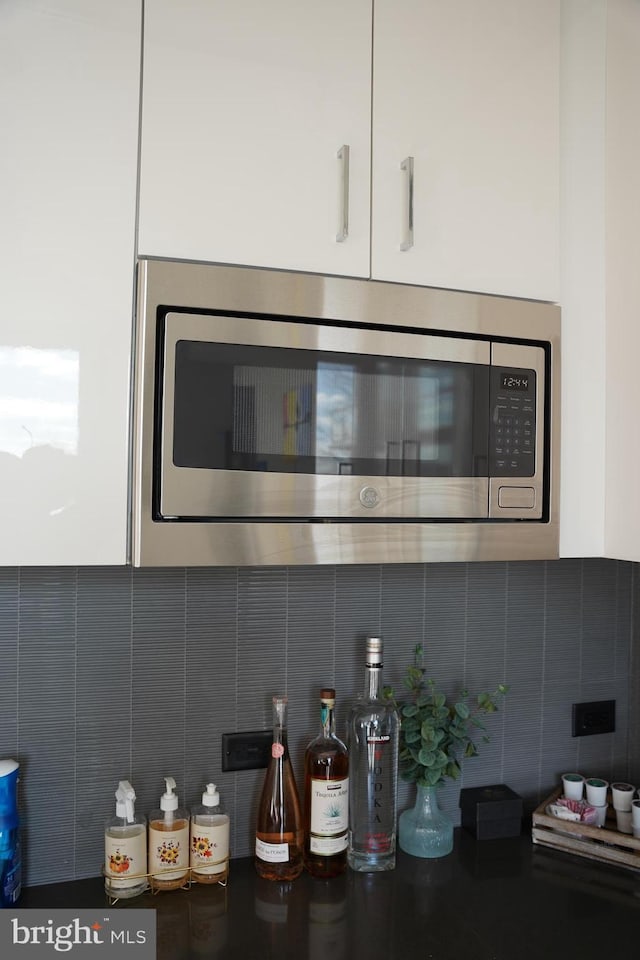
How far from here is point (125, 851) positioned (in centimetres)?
124

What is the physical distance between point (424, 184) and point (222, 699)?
0.95 metres

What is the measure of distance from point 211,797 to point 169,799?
0.07 metres

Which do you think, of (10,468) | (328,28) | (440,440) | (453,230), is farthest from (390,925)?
(328,28)

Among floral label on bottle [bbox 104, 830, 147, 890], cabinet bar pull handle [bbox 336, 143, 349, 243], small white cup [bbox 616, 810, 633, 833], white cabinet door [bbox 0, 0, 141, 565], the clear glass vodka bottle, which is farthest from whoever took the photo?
small white cup [bbox 616, 810, 633, 833]

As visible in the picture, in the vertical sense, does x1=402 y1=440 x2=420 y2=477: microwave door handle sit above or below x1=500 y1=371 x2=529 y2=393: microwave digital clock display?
below

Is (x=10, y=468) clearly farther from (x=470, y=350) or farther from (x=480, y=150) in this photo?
(x=480, y=150)

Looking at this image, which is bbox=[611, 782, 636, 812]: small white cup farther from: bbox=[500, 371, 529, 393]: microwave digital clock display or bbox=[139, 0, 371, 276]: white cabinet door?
bbox=[139, 0, 371, 276]: white cabinet door

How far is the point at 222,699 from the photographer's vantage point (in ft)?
4.62

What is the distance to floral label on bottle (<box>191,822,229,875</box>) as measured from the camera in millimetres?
1297

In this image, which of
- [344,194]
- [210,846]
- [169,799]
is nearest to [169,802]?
[169,799]

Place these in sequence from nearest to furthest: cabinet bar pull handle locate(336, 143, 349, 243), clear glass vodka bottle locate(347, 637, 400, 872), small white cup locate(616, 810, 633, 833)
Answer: cabinet bar pull handle locate(336, 143, 349, 243) < clear glass vodka bottle locate(347, 637, 400, 872) < small white cup locate(616, 810, 633, 833)

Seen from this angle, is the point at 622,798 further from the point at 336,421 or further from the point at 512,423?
the point at 336,421

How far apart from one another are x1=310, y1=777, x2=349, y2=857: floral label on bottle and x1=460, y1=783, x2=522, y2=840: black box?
12.4 inches

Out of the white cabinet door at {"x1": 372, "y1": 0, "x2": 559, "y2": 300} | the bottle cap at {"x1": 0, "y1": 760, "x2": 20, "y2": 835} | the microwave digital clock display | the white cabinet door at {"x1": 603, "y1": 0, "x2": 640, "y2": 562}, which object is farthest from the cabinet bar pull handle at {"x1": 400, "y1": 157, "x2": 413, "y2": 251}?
the bottle cap at {"x1": 0, "y1": 760, "x2": 20, "y2": 835}
